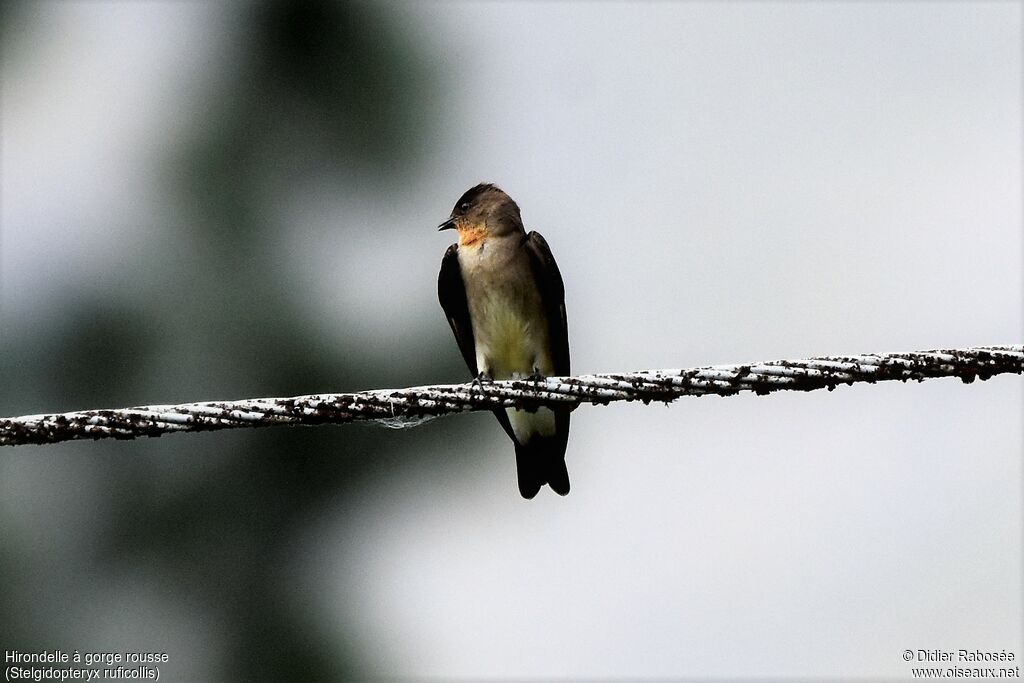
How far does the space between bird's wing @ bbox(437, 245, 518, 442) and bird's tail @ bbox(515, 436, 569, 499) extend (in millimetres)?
147

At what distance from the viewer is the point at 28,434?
3.55m

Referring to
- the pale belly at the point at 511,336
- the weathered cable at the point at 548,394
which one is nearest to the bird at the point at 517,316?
the pale belly at the point at 511,336

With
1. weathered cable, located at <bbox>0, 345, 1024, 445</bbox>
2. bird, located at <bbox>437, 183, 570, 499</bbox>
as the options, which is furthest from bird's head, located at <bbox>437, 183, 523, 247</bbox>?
weathered cable, located at <bbox>0, 345, 1024, 445</bbox>

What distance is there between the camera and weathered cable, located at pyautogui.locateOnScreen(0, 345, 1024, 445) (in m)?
3.41

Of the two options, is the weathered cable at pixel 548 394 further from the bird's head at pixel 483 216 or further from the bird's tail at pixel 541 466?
the bird's head at pixel 483 216

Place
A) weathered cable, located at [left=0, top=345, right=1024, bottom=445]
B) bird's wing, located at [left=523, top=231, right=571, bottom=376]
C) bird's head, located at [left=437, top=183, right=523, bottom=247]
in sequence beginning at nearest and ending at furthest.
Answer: weathered cable, located at [left=0, top=345, right=1024, bottom=445] → bird's wing, located at [left=523, top=231, right=571, bottom=376] → bird's head, located at [left=437, top=183, right=523, bottom=247]

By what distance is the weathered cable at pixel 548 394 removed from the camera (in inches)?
134

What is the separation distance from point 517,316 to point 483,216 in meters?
0.62

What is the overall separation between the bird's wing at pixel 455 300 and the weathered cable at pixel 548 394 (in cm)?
304

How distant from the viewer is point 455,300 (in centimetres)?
682

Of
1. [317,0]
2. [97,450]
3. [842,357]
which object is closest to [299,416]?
[842,357]

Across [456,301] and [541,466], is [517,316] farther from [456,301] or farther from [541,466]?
[541,466]

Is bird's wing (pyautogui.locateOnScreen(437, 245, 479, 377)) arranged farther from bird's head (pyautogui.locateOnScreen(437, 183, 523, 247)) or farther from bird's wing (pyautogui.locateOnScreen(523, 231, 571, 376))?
bird's wing (pyautogui.locateOnScreen(523, 231, 571, 376))

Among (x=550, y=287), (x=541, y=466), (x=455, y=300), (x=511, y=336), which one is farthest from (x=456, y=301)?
(x=541, y=466)
